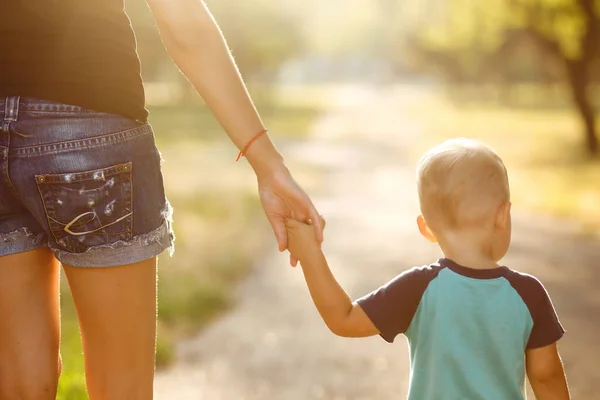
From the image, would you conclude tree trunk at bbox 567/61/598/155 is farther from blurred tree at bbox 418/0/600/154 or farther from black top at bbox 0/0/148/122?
black top at bbox 0/0/148/122

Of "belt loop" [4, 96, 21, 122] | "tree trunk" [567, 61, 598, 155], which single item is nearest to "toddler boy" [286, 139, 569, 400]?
"belt loop" [4, 96, 21, 122]

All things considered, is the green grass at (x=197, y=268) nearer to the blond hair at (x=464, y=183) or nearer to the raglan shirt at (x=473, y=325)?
the raglan shirt at (x=473, y=325)

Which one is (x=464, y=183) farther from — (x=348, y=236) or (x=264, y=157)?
(x=348, y=236)

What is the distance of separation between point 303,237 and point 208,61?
55 centimetres

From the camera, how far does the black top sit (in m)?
1.95

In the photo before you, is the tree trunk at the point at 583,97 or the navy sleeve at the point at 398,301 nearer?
the navy sleeve at the point at 398,301

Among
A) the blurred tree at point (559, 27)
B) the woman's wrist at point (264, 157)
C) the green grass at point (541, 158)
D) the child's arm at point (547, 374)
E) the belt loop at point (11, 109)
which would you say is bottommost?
the green grass at point (541, 158)

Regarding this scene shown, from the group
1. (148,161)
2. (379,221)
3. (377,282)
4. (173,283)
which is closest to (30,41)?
(148,161)

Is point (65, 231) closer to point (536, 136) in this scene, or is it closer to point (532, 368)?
point (532, 368)

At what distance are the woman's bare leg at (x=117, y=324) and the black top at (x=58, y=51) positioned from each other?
1.32 feet

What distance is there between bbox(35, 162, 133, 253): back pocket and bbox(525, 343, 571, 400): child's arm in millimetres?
1084

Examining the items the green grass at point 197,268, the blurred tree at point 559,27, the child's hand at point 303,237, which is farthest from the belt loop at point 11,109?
the blurred tree at point 559,27

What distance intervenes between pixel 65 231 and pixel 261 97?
5688 centimetres

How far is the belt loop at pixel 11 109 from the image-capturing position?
193cm
